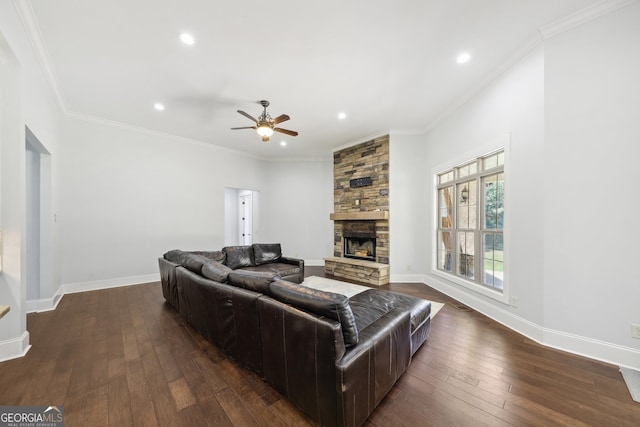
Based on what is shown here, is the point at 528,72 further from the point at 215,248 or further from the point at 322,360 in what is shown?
the point at 215,248

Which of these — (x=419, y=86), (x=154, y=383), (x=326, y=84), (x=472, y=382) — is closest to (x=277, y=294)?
(x=154, y=383)

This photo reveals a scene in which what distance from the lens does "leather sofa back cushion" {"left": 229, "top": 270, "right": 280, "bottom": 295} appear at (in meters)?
1.94

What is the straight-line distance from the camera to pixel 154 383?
6.14 feet

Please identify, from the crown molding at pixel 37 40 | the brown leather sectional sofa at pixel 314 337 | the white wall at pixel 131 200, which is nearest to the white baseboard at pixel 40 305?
the white wall at pixel 131 200

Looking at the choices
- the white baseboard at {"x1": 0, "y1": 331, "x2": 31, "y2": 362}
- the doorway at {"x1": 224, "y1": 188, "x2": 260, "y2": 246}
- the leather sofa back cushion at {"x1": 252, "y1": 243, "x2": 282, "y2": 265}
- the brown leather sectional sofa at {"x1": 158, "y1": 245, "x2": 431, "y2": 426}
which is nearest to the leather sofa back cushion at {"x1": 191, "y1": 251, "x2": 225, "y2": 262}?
the leather sofa back cushion at {"x1": 252, "y1": 243, "x2": 282, "y2": 265}

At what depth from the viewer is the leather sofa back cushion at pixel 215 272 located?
91.5 inches

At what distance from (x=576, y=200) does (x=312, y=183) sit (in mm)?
5468

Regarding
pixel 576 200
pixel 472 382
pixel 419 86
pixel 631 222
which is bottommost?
→ pixel 472 382

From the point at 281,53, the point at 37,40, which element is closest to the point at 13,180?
the point at 37,40

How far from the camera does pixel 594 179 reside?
7.38ft

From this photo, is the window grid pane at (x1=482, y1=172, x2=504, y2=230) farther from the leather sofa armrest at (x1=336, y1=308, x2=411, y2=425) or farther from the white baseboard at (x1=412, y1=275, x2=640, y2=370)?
the leather sofa armrest at (x1=336, y1=308, x2=411, y2=425)

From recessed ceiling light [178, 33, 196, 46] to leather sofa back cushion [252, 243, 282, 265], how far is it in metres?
3.37

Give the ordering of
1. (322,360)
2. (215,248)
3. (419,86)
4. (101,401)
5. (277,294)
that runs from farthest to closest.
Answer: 1. (215,248)
2. (419,86)
3. (277,294)
4. (101,401)
5. (322,360)

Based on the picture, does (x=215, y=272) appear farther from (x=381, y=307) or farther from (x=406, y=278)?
(x=406, y=278)
